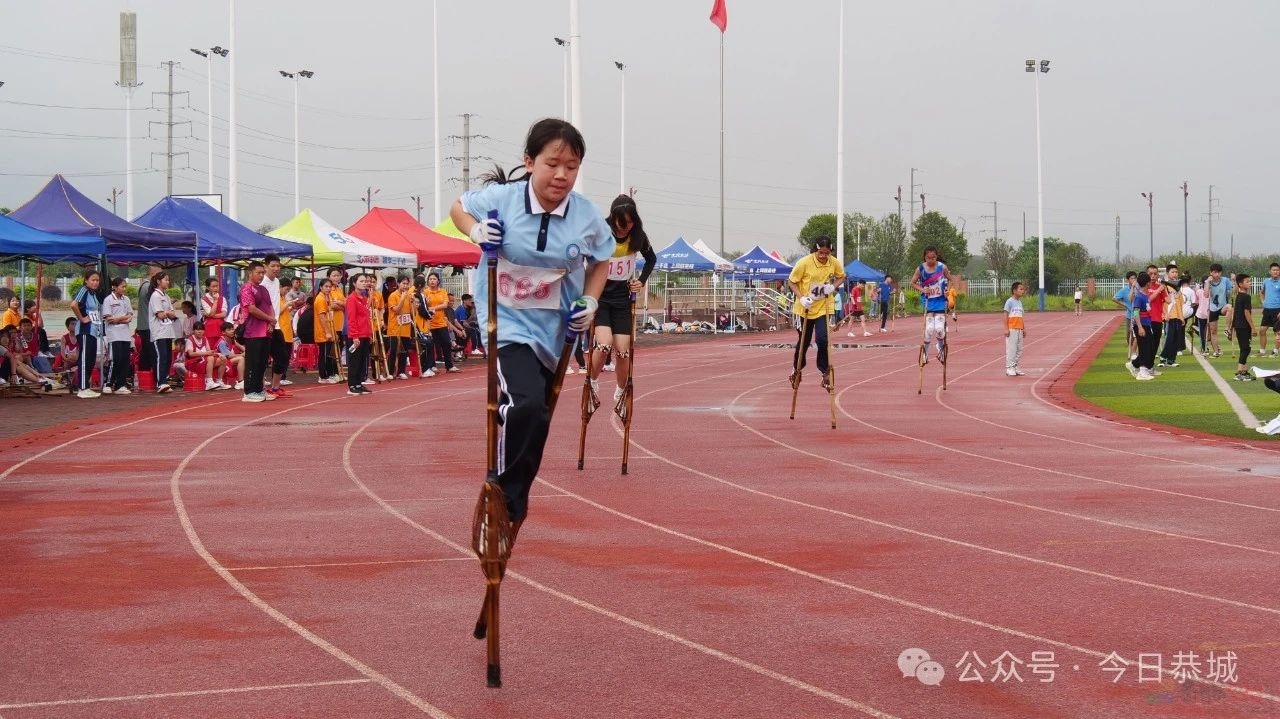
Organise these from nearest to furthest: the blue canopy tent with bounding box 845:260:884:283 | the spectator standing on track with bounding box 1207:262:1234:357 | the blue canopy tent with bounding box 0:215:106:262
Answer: the blue canopy tent with bounding box 0:215:106:262 → the spectator standing on track with bounding box 1207:262:1234:357 → the blue canopy tent with bounding box 845:260:884:283

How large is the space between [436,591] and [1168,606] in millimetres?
3401

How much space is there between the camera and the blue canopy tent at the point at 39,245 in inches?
758

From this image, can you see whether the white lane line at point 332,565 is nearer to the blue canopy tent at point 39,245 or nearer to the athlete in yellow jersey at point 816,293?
the athlete in yellow jersey at point 816,293

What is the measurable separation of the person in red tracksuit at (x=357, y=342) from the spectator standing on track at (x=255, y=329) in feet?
6.45

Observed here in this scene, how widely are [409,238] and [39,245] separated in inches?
540

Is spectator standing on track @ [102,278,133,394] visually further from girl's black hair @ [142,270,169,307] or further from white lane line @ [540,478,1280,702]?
white lane line @ [540,478,1280,702]

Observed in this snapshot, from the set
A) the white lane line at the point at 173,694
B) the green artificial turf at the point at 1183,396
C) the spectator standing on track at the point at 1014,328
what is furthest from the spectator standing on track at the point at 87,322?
Result: the white lane line at the point at 173,694

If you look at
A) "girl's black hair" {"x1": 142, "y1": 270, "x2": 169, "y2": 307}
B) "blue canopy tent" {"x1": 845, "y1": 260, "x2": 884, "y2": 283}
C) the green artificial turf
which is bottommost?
the green artificial turf

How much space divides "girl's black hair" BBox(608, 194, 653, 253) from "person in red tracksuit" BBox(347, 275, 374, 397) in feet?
36.0

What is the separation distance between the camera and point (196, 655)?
18.1 ft

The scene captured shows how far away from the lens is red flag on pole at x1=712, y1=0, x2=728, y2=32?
5038 centimetres

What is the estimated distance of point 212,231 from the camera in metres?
26.1

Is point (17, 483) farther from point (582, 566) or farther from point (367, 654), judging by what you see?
point (367, 654)

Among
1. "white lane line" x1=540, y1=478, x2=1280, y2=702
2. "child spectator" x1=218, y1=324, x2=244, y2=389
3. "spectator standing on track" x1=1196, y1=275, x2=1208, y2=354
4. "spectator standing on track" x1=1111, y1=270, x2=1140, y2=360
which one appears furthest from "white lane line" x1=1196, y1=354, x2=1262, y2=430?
"child spectator" x1=218, y1=324, x2=244, y2=389
